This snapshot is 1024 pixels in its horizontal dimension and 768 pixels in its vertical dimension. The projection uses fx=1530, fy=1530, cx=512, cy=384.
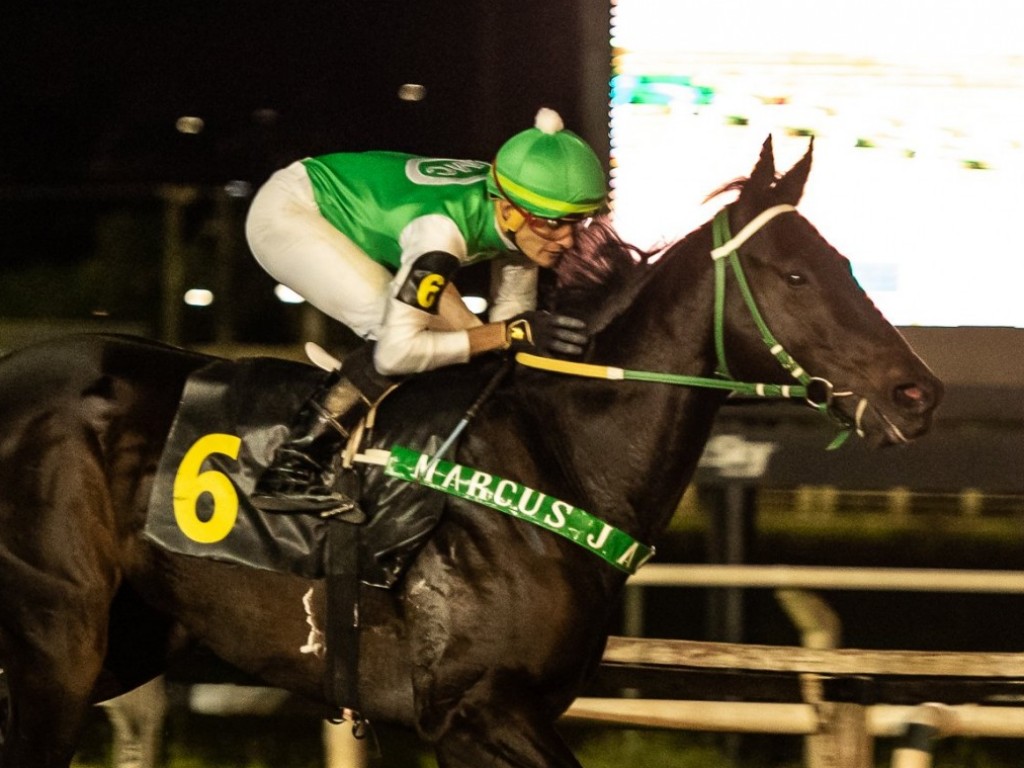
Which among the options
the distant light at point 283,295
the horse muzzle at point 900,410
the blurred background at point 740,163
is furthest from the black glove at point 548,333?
the distant light at point 283,295

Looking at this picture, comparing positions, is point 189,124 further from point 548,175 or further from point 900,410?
point 900,410

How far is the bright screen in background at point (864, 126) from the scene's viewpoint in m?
5.41

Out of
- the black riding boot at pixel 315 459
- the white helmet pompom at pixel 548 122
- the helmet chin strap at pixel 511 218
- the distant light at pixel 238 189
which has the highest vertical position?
the white helmet pompom at pixel 548 122

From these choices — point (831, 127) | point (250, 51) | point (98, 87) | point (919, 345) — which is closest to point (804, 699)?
point (919, 345)

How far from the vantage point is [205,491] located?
3.26 m

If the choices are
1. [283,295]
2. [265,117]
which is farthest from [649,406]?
[283,295]

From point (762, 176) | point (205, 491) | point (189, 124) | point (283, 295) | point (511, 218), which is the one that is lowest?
point (283, 295)

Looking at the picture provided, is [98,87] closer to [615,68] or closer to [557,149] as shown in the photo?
[615,68]

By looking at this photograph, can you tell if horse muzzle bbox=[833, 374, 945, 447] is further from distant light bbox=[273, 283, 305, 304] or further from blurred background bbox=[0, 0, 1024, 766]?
distant light bbox=[273, 283, 305, 304]

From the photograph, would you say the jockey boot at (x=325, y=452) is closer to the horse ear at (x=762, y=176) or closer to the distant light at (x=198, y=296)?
the horse ear at (x=762, y=176)

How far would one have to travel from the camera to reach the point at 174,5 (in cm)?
873

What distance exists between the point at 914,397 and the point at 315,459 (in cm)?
122

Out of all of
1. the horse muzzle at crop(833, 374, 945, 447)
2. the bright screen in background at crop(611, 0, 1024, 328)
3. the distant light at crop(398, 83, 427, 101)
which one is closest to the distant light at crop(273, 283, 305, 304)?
the distant light at crop(398, 83, 427, 101)

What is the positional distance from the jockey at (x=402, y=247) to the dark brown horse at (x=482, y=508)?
0.44 ft
